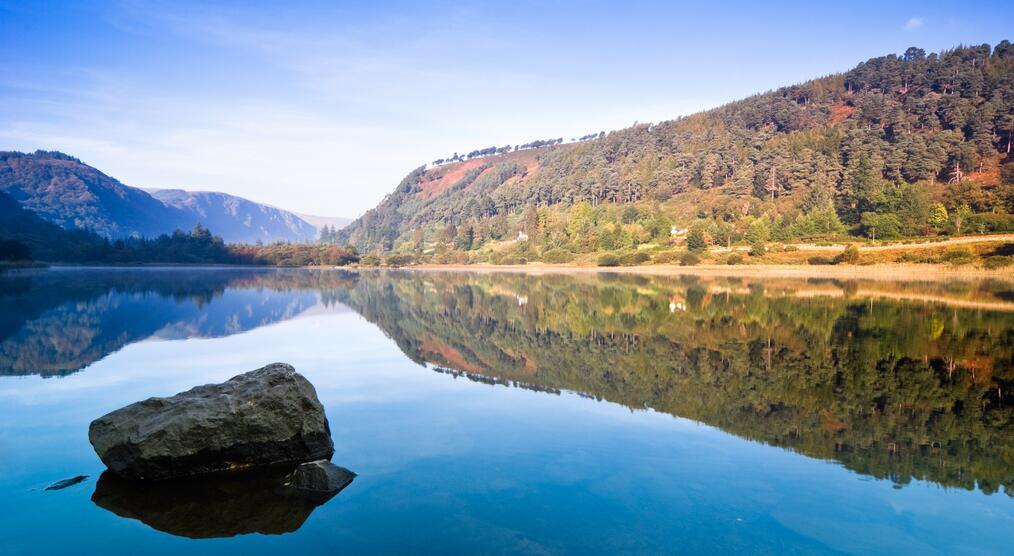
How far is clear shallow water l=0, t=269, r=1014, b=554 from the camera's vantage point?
595 centimetres

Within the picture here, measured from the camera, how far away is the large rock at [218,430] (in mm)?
7418

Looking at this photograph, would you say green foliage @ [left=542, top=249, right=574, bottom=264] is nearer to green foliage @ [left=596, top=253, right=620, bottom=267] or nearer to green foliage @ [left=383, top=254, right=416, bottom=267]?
green foliage @ [left=596, top=253, right=620, bottom=267]

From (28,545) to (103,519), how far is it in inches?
27.4

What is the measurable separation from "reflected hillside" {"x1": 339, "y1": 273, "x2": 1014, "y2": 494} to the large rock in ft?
18.5

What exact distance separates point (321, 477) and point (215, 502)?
1.20 m

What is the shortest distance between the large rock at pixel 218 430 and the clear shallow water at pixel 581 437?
0.57 metres

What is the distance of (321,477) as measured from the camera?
280 inches

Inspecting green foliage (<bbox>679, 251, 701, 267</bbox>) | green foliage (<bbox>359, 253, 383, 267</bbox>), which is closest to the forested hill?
green foliage (<bbox>679, 251, 701, 267</bbox>)

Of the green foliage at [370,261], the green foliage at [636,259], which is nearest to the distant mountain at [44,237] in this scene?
the green foliage at [370,261]

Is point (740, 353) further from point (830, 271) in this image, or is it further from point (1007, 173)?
point (1007, 173)

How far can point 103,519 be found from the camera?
6316 mm

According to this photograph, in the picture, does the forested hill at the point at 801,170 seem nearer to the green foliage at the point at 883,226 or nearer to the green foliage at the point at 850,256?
the green foliage at the point at 883,226

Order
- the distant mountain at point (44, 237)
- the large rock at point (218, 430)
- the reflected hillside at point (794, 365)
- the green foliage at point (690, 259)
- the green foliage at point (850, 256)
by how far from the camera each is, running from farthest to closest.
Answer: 1. the distant mountain at point (44, 237)
2. the green foliage at point (690, 259)
3. the green foliage at point (850, 256)
4. the reflected hillside at point (794, 365)
5. the large rock at point (218, 430)

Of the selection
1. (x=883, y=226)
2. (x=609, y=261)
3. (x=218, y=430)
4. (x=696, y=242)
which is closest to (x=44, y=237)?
(x=609, y=261)
